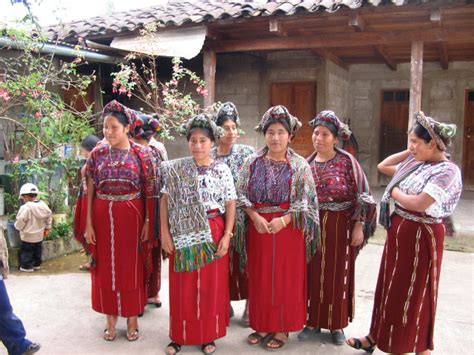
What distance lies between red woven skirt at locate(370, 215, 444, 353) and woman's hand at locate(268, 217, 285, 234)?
2.31ft

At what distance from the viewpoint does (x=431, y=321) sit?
291 centimetres

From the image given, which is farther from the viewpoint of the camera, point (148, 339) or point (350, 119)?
point (350, 119)

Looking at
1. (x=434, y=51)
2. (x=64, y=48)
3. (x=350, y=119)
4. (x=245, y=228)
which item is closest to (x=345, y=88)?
(x=350, y=119)

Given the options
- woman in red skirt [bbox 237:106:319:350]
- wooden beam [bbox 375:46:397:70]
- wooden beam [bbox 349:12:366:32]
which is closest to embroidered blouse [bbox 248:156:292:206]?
woman in red skirt [bbox 237:106:319:350]

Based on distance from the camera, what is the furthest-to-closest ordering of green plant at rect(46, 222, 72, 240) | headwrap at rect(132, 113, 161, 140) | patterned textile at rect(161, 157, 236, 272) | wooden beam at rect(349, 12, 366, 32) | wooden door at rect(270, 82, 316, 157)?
wooden door at rect(270, 82, 316, 157)
wooden beam at rect(349, 12, 366, 32)
green plant at rect(46, 222, 72, 240)
headwrap at rect(132, 113, 161, 140)
patterned textile at rect(161, 157, 236, 272)

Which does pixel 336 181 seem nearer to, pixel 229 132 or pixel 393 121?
pixel 229 132

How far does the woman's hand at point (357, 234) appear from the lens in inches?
127

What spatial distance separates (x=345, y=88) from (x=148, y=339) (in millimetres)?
8027

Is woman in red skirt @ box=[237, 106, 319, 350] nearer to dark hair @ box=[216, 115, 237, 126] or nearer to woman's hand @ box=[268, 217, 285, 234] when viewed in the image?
woman's hand @ box=[268, 217, 285, 234]

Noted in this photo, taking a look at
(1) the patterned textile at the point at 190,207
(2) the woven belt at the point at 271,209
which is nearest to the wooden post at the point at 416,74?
(2) the woven belt at the point at 271,209

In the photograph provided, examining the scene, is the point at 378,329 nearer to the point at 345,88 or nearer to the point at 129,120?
the point at 129,120

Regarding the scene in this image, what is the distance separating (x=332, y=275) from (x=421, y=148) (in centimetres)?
109

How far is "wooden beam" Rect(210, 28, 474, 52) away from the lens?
6.39 m

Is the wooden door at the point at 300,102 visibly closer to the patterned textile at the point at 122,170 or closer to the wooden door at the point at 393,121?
the wooden door at the point at 393,121
